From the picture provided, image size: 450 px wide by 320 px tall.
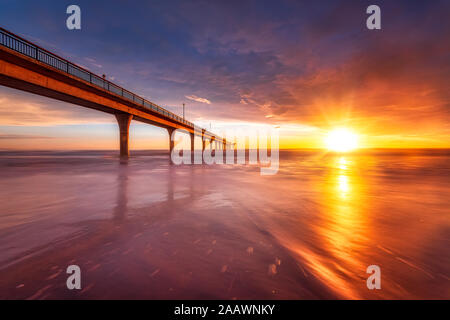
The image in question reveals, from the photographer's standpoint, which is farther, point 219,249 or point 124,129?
Result: point 124,129

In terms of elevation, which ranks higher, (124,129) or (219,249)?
(124,129)

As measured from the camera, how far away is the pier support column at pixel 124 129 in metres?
29.3

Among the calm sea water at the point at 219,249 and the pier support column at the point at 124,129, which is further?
the pier support column at the point at 124,129

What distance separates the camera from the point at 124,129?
30.1m

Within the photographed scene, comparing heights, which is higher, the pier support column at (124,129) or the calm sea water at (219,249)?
the pier support column at (124,129)

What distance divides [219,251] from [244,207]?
10.3 feet

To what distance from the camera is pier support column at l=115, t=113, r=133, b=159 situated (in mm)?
29328

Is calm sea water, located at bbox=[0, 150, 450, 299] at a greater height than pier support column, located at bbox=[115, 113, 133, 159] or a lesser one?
lesser

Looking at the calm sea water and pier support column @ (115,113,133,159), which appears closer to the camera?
the calm sea water

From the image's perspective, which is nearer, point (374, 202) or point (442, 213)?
point (442, 213)
